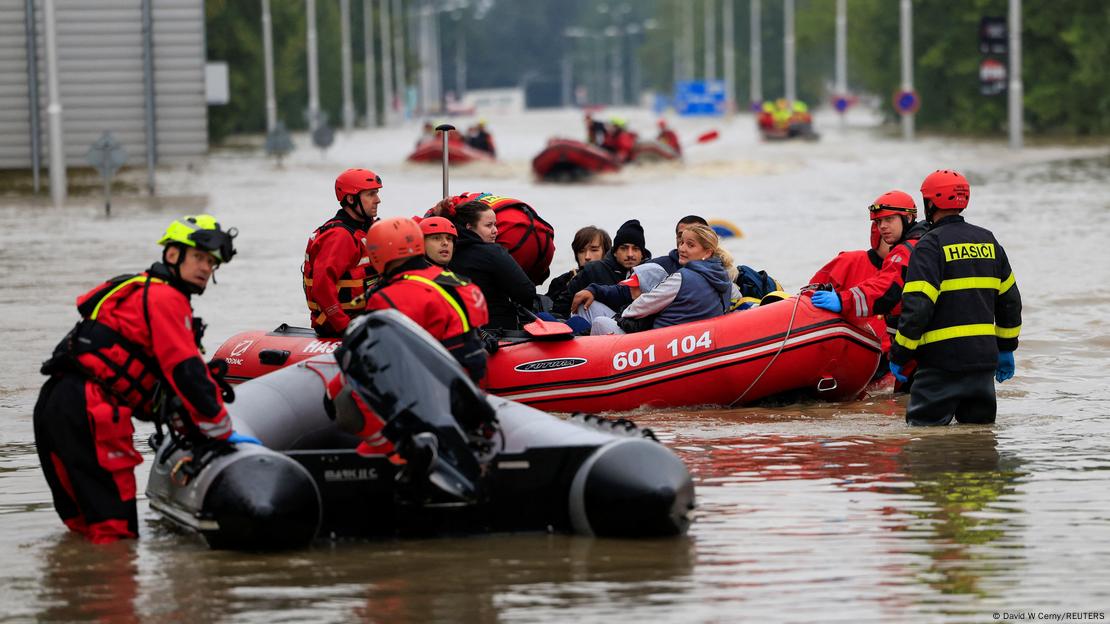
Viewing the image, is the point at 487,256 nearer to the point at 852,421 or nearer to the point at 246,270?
the point at 852,421

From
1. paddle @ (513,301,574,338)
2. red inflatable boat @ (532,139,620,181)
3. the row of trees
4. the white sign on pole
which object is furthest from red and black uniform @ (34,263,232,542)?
the row of trees

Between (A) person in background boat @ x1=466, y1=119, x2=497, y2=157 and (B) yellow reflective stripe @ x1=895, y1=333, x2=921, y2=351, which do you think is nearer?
(B) yellow reflective stripe @ x1=895, y1=333, x2=921, y2=351

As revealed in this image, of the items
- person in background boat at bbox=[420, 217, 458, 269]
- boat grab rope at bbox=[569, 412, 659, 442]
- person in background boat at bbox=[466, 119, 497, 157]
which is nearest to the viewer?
boat grab rope at bbox=[569, 412, 659, 442]

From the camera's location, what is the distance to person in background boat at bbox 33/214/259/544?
25.0 ft

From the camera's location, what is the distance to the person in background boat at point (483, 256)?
1064cm

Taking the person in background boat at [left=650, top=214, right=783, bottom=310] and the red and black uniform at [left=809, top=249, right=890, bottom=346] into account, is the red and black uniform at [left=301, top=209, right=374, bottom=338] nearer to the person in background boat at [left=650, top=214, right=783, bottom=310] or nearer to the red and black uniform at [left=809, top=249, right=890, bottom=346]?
the person in background boat at [left=650, top=214, right=783, bottom=310]

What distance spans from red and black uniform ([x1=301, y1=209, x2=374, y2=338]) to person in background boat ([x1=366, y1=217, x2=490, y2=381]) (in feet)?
9.10

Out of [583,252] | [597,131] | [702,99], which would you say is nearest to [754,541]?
[583,252]

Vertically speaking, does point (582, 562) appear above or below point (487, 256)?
below

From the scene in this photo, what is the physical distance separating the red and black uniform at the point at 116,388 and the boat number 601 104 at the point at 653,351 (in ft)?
12.6

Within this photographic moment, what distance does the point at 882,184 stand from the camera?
35.7 m

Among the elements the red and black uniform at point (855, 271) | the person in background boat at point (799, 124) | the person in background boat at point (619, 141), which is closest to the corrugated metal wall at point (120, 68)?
the person in background boat at point (619, 141)

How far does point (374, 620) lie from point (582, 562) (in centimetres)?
114

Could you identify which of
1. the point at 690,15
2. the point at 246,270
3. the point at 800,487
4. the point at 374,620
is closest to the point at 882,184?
the point at 246,270
